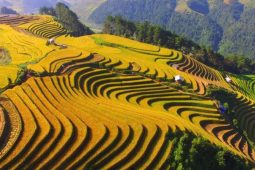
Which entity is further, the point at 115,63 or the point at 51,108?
the point at 115,63

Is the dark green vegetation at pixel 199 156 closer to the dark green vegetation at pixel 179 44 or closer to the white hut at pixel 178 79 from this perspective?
the white hut at pixel 178 79

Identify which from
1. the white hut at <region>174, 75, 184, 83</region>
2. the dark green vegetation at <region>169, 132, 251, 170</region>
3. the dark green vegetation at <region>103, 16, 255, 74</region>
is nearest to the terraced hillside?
the white hut at <region>174, 75, 184, 83</region>

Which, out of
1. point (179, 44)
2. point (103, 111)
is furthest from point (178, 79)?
point (179, 44)

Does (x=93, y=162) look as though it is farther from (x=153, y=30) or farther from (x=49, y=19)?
(x=49, y=19)

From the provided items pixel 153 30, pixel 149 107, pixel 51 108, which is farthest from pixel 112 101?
pixel 153 30

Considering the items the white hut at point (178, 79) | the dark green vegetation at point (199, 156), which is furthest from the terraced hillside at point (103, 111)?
the dark green vegetation at point (199, 156)

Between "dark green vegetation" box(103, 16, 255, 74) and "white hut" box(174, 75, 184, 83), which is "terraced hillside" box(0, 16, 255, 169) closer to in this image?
"white hut" box(174, 75, 184, 83)
